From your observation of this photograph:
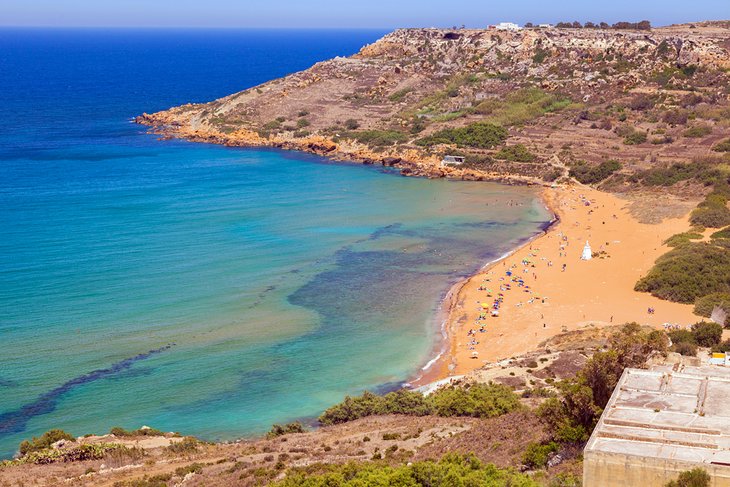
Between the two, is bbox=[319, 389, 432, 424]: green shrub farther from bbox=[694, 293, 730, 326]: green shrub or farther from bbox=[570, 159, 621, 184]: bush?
bbox=[570, 159, 621, 184]: bush

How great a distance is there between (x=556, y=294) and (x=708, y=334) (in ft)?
37.4

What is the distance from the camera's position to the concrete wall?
615 inches

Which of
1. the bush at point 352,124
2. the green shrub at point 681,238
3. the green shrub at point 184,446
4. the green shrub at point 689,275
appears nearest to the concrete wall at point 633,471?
the green shrub at point 184,446

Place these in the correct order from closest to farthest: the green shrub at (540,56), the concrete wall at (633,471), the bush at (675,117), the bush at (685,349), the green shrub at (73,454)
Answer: the concrete wall at (633,471) < the green shrub at (73,454) < the bush at (685,349) < the bush at (675,117) < the green shrub at (540,56)

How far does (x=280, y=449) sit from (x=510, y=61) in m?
82.8

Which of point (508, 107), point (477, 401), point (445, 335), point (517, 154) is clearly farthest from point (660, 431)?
point (508, 107)

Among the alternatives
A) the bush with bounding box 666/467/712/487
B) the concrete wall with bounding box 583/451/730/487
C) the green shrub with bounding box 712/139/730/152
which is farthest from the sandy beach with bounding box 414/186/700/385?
the bush with bounding box 666/467/712/487

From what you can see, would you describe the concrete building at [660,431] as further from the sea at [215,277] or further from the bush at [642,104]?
the bush at [642,104]

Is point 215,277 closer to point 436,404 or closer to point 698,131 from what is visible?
point 436,404

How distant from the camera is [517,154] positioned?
244 ft

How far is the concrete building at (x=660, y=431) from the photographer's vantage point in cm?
1603

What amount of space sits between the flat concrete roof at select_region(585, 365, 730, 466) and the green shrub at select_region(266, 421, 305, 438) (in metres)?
11.5

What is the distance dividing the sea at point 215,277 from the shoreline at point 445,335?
384mm

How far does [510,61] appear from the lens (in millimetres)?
100750
